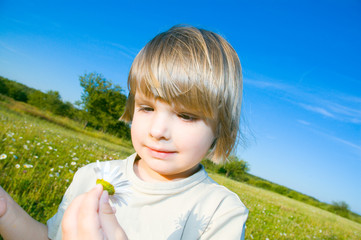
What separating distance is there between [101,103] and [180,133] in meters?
30.8

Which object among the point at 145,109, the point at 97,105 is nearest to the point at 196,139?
the point at 145,109

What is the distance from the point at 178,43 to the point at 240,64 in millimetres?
456

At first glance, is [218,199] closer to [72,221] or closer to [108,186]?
[108,186]

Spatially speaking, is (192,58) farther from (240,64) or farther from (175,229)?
(175,229)

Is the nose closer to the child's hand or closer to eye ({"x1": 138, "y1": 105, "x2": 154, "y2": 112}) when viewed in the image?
eye ({"x1": 138, "y1": 105, "x2": 154, "y2": 112})

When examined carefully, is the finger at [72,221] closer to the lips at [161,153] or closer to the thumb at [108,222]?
the thumb at [108,222]

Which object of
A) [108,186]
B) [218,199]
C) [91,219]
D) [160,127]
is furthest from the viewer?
[218,199]

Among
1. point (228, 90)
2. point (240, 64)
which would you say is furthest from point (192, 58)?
point (240, 64)

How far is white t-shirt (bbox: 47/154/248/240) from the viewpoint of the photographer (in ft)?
4.38

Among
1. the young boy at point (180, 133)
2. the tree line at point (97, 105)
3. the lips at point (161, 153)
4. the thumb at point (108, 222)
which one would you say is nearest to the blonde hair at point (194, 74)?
the young boy at point (180, 133)

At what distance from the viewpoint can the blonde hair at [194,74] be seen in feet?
4.25

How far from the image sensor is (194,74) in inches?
51.5

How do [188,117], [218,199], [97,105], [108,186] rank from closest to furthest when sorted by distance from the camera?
[108,186] → [188,117] → [218,199] → [97,105]

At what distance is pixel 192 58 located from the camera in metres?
1.35
